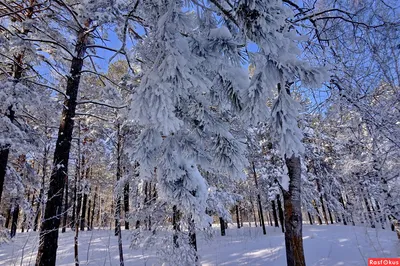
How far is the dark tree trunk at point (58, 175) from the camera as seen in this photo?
396 cm

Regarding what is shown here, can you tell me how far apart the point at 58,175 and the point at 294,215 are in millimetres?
4479

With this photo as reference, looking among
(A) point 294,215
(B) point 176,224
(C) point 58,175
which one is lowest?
(B) point 176,224

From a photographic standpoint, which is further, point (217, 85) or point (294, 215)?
point (294, 215)

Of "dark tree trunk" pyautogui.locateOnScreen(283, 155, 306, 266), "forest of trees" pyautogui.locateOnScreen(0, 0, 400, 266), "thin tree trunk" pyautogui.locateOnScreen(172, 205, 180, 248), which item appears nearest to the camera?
"forest of trees" pyautogui.locateOnScreen(0, 0, 400, 266)

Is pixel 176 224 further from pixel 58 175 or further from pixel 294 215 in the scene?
pixel 294 215

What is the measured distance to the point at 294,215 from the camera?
343cm

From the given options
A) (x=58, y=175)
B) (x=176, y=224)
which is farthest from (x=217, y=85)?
(x=176, y=224)

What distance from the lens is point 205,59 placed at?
181cm

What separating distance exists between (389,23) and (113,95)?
5354 millimetres

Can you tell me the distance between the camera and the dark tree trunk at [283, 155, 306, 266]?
329 cm

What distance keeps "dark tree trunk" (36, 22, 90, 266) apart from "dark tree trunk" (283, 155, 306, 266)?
13.2 ft

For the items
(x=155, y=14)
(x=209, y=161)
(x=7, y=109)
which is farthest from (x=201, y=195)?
(x=7, y=109)

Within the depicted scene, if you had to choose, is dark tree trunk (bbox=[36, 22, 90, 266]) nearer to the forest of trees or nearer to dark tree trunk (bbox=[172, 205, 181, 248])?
the forest of trees

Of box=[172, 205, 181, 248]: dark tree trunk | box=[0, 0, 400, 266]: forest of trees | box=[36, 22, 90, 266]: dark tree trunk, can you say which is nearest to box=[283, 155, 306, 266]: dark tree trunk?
box=[0, 0, 400, 266]: forest of trees
